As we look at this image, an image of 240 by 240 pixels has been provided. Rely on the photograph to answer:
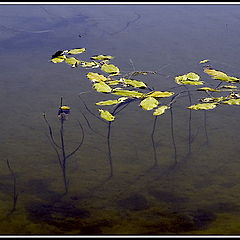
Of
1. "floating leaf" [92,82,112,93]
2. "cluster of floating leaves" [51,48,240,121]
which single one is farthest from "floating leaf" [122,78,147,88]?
"floating leaf" [92,82,112,93]

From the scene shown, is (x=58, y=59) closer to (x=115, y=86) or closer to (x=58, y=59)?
(x=58, y=59)

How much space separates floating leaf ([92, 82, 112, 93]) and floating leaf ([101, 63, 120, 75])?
0.57 ft

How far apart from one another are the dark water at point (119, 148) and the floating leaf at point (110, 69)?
2.8 inches

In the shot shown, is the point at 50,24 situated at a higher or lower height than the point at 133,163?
higher

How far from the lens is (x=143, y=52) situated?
2.68 m

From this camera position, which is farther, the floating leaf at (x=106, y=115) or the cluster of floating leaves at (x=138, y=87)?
the cluster of floating leaves at (x=138, y=87)

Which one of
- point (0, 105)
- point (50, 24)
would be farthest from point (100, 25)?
point (0, 105)

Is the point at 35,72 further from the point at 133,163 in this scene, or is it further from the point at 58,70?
the point at 133,163

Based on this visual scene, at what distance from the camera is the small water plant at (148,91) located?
Answer: 2016 mm

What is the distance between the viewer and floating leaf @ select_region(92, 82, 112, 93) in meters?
2.14

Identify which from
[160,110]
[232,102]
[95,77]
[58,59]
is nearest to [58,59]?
[58,59]

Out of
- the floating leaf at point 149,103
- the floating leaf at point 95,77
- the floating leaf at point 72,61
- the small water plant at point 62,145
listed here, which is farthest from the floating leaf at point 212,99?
the floating leaf at point 72,61

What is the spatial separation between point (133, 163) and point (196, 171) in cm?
26

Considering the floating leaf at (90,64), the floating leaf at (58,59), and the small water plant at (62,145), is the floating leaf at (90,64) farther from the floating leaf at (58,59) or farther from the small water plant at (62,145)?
the small water plant at (62,145)
